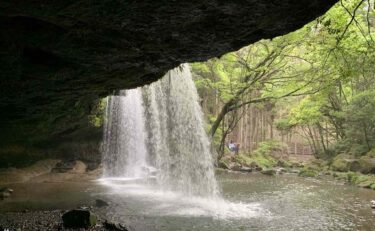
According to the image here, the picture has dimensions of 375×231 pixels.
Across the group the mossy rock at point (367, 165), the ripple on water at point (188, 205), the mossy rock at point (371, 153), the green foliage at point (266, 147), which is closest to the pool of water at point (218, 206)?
the ripple on water at point (188, 205)

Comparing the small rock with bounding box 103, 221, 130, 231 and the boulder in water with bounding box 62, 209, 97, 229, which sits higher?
the boulder in water with bounding box 62, 209, 97, 229

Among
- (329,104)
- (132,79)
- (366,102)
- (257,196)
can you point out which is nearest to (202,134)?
(257,196)

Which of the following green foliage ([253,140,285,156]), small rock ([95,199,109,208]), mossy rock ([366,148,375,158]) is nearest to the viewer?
small rock ([95,199,109,208])

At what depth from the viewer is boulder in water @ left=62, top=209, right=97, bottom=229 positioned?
7.23 m

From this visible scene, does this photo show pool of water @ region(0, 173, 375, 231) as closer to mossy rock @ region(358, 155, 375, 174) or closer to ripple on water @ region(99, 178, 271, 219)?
ripple on water @ region(99, 178, 271, 219)

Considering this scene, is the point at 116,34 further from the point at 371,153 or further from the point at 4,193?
the point at 371,153

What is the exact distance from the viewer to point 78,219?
7.25 m

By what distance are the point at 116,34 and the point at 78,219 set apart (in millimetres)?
4344

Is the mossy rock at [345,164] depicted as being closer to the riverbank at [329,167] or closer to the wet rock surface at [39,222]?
the riverbank at [329,167]

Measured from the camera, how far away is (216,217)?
375 inches

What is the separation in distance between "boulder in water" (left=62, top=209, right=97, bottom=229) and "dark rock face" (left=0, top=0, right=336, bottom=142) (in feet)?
8.38

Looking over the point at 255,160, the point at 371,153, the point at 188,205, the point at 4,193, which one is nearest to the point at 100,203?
the point at 188,205

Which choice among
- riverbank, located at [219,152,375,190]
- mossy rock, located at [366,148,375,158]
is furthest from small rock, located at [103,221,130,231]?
mossy rock, located at [366,148,375,158]

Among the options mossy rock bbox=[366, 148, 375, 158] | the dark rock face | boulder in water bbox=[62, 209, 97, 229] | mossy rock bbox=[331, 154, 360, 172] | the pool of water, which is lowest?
the pool of water
